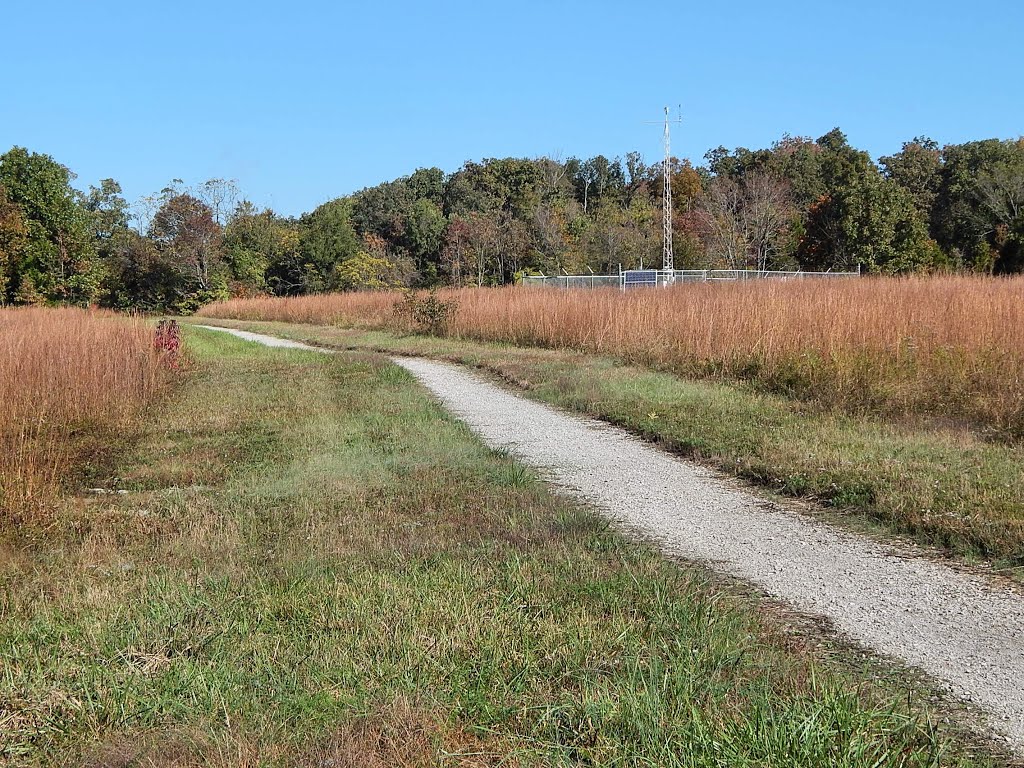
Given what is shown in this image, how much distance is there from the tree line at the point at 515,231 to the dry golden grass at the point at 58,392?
22517mm

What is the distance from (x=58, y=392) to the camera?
1075 centimetres

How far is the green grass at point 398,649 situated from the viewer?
2893mm

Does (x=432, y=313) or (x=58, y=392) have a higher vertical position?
(x=432, y=313)

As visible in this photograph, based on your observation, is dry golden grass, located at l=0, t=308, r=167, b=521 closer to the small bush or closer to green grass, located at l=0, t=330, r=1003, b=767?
green grass, located at l=0, t=330, r=1003, b=767

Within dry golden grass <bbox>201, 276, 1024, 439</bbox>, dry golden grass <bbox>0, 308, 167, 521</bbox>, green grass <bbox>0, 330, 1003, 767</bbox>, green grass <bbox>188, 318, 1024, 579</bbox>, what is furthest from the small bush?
green grass <bbox>0, 330, 1003, 767</bbox>

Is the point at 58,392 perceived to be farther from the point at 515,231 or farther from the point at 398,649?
the point at 515,231

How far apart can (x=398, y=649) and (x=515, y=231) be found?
53781 mm

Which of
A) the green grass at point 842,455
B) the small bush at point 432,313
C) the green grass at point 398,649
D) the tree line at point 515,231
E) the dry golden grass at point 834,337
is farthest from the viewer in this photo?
the tree line at point 515,231

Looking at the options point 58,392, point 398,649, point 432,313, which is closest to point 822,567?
point 398,649

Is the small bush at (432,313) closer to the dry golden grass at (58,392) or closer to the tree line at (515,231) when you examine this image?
the dry golden grass at (58,392)

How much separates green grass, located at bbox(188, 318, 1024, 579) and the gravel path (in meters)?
0.33

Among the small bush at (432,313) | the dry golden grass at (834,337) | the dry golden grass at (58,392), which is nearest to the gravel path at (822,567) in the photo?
the dry golden grass at (834,337)

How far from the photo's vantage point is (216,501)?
6398mm

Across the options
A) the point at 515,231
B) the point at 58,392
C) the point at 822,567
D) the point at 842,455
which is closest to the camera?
the point at 822,567
